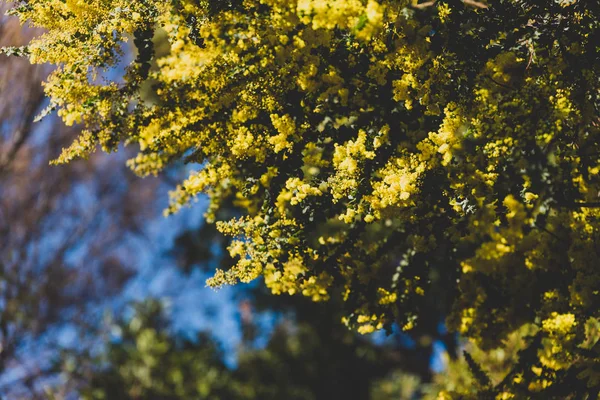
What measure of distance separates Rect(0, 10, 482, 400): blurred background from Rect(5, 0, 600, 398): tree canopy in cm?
497

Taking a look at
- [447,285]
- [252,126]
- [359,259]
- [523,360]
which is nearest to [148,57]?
[252,126]

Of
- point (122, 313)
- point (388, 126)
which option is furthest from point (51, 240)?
point (388, 126)

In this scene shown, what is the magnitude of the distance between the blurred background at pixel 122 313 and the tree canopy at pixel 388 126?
4.97 meters

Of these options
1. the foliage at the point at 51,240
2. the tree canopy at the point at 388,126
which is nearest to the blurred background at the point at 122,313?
the foliage at the point at 51,240

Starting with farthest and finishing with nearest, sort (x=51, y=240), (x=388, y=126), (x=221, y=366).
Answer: (x=221, y=366)
(x=51, y=240)
(x=388, y=126)

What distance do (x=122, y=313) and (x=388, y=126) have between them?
1118cm

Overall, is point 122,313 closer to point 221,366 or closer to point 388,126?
point 221,366

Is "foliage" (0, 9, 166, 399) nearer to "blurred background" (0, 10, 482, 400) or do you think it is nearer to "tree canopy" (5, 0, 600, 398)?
"blurred background" (0, 10, 482, 400)

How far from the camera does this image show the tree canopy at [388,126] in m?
2.46

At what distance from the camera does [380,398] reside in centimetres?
1223

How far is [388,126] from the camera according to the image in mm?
2730

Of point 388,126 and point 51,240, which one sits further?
point 51,240

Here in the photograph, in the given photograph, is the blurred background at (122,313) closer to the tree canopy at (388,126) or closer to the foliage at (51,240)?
the foliage at (51,240)

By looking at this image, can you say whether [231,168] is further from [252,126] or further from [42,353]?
[42,353]
